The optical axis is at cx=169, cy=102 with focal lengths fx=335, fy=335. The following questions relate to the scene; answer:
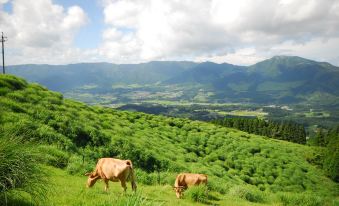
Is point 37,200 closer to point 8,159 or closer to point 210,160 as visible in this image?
point 8,159

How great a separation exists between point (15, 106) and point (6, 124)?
508 centimetres

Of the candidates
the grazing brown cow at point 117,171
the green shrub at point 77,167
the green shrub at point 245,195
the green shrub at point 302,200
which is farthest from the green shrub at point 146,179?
the green shrub at point 302,200

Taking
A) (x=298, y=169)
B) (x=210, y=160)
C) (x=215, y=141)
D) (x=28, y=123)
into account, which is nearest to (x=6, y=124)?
(x=28, y=123)

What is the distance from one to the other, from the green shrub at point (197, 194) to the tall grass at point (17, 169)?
28.1 feet

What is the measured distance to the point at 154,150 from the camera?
29969 mm

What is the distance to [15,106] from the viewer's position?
2378 cm

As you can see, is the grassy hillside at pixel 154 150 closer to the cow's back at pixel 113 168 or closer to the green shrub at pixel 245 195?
the green shrub at pixel 245 195

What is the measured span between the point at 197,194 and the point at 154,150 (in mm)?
14345

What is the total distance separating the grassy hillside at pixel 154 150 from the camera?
19.2m

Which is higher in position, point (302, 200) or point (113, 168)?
point (113, 168)

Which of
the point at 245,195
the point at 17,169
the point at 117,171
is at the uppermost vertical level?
the point at 17,169

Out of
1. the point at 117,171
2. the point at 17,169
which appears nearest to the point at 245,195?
the point at 117,171

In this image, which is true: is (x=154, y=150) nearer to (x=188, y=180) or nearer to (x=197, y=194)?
(x=188, y=180)

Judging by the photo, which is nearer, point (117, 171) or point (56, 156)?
point (117, 171)
